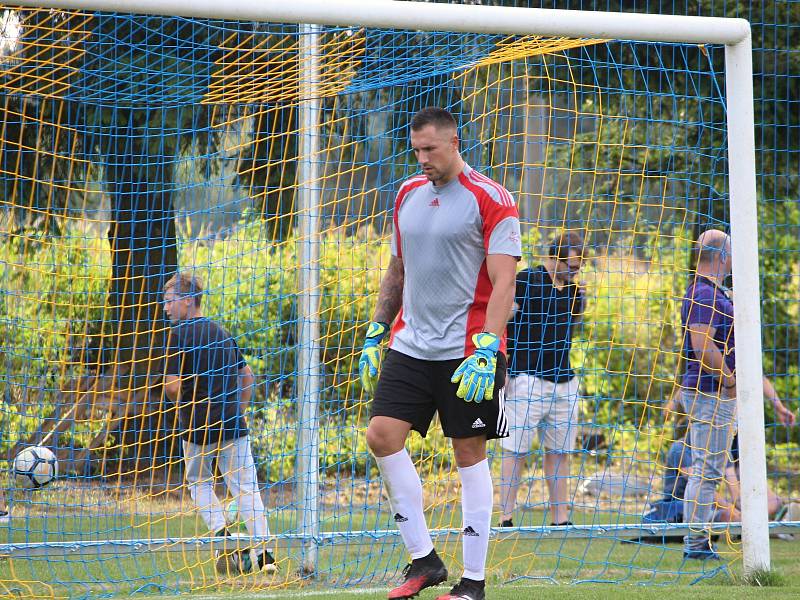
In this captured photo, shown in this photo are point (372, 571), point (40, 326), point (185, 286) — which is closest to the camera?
point (372, 571)

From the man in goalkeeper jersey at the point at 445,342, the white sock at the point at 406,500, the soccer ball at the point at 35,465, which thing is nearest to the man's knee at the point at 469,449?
the man in goalkeeper jersey at the point at 445,342

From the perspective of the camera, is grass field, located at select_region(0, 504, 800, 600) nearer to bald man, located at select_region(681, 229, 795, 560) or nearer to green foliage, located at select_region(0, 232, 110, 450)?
bald man, located at select_region(681, 229, 795, 560)

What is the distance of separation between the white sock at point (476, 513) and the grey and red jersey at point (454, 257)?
0.52 meters

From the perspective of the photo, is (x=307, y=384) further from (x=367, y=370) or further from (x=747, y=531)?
(x=747, y=531)

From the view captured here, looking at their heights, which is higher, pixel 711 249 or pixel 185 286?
pixel 711 249

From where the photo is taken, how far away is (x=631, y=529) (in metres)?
7.05

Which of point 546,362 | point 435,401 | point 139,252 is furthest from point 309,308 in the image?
point 139,252

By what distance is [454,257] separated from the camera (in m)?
A: 4.85

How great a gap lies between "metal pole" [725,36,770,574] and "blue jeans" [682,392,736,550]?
0.74 meters

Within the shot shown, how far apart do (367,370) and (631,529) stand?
110 inches

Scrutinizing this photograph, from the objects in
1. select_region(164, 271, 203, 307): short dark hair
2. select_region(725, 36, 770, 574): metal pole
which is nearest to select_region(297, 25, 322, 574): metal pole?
select_region(164, 271, 203, 307): short dark hair

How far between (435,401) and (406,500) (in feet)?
1.48

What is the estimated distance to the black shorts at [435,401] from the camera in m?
4.77

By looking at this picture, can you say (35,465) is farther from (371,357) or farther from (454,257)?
(454,257)
